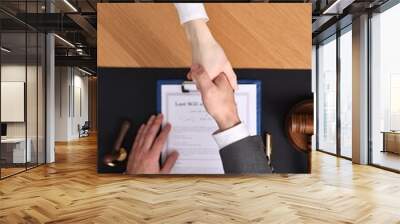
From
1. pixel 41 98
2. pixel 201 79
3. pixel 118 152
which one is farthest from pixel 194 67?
pixel 41 98

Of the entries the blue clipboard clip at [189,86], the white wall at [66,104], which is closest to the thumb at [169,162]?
the blue clipboard clip at [189,86]

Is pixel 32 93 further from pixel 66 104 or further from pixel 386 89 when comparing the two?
pixel 66 104

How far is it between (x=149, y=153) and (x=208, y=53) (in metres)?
1.70

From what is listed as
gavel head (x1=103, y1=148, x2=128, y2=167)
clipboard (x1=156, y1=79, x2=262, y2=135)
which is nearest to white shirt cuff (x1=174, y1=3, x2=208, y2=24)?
clipboard (x1=156, y1=79, x2=262, y2=135)

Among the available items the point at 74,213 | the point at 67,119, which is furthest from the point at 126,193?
the point at 67,119

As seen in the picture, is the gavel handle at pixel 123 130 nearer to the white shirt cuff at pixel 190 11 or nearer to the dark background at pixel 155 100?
the dark background at pixel 155 100

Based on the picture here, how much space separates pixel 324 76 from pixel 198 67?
245 inches

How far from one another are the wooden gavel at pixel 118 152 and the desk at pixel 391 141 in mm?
4685

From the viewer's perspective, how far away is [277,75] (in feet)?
20.4

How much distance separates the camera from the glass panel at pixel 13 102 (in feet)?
21.5

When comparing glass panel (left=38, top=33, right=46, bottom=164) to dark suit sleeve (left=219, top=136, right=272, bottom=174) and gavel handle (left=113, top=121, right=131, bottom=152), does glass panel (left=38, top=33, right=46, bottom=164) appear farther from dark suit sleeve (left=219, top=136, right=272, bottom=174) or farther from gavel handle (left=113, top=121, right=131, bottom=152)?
dark suit sleeve (left=219, top=136, right=272, bottom=174)

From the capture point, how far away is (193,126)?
614cm

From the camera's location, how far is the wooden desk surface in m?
6.14

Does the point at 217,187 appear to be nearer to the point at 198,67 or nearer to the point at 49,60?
the point at 198,67
